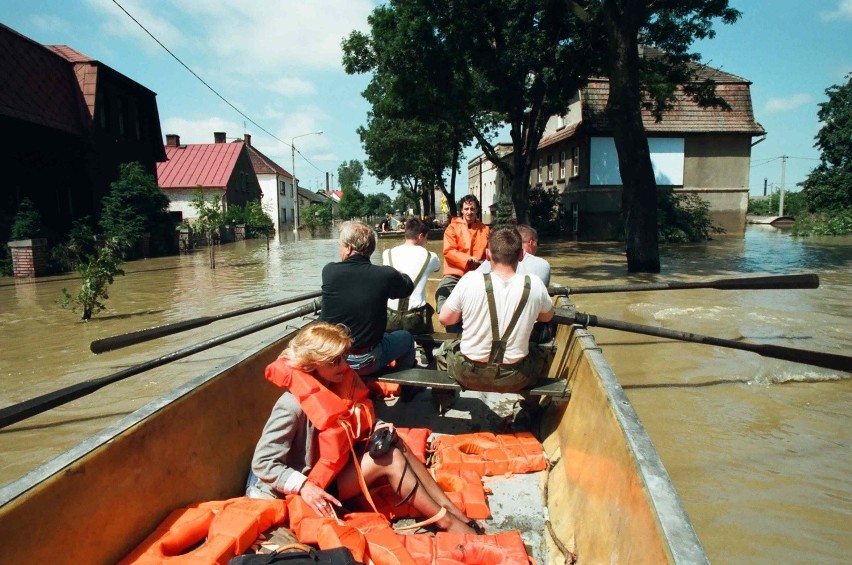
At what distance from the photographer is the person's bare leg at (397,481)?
2.98 meters

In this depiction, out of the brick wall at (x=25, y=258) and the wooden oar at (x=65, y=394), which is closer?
the wooden oar at (x=65, y=394)

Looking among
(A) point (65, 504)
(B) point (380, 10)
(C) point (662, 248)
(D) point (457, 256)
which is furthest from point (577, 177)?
(A) point (65, 504)

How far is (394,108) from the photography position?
2078cm

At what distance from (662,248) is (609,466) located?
68.5 feet

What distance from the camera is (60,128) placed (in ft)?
63.4

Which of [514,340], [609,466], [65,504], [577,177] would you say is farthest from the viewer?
[577,177]

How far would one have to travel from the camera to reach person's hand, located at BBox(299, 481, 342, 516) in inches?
107

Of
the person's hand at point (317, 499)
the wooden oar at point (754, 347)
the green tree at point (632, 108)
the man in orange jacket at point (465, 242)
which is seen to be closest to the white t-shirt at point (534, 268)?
the wooden oar at point (754, 347)

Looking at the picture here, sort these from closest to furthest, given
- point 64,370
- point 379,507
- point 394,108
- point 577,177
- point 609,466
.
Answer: point 609,466 < point 379,507 < point 64,370 < point 394,108 < point 577,177

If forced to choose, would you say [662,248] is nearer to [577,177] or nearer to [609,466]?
[577,177]

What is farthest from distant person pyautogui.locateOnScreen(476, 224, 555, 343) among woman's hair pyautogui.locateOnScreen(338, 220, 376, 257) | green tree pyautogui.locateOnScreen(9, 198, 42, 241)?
green tree pyautogui.locateOnScreen(9, 198, 42, 241)

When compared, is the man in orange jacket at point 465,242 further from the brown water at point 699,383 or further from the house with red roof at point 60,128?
the house with red roof at point 60,128

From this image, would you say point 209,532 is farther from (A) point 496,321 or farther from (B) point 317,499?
(A) point 496,321

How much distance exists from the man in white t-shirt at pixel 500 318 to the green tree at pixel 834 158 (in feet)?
113
